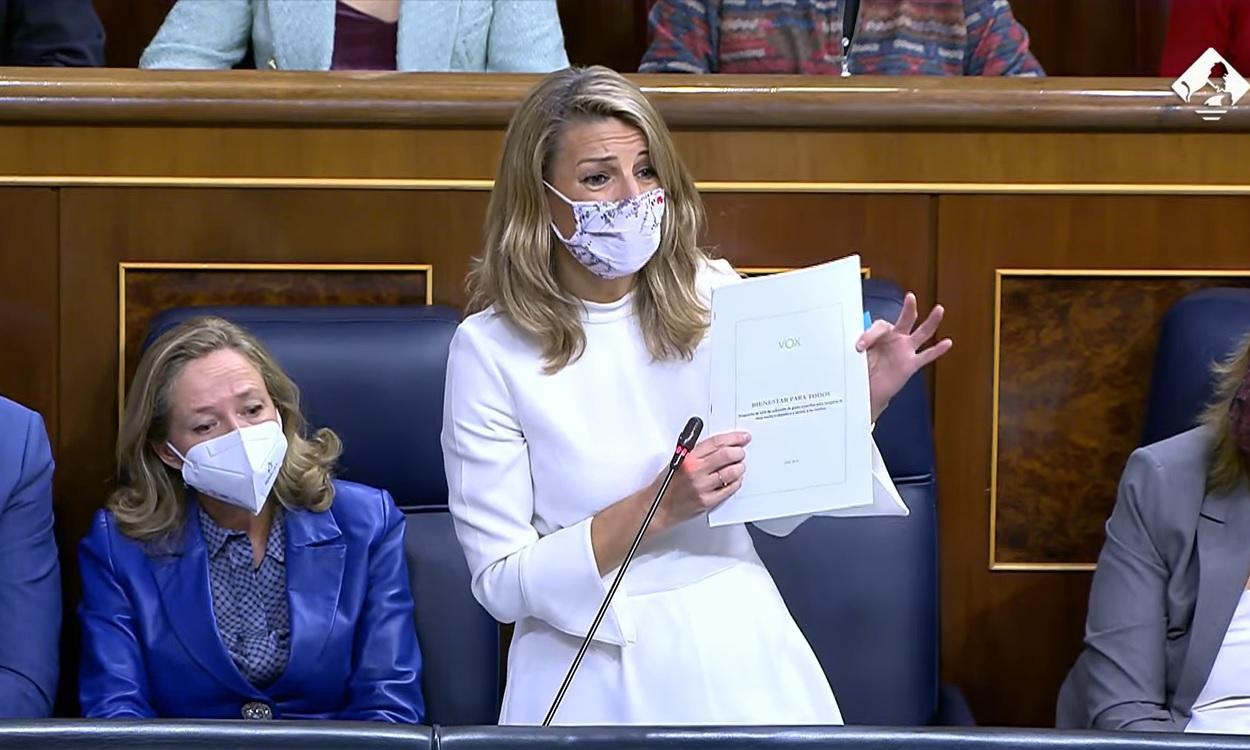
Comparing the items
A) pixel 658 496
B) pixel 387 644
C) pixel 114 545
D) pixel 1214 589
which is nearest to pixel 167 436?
pixel 114 545

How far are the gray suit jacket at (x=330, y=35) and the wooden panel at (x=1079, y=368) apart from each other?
2.57 feet

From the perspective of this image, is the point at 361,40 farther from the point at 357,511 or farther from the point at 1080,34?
the point at 1080,34

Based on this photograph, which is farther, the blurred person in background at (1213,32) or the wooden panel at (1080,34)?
the wooden panel at (1080,34)

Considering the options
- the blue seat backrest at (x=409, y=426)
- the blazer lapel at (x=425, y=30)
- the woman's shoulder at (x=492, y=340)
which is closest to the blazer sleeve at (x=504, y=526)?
the woman's shoulder at (x=492, y=340)

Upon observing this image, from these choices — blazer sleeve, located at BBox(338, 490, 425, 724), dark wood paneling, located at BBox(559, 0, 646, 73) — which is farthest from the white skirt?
dark wood paneling, located at BBox(559, 0, 646, 73)

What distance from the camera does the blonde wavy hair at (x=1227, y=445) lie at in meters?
2.11

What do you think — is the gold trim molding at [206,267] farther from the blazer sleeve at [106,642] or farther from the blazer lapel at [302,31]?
the blazer lapel at [302,31]

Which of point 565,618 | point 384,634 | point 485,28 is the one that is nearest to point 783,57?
point 485,28

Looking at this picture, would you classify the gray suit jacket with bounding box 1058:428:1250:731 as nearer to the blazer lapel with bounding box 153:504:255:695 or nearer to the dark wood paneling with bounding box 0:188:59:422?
the blazer lapel with bounding box 153:504:255:695

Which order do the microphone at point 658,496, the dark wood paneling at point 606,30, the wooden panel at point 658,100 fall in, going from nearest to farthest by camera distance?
the microphone at point 658,496 < the wooden panel at point 658,100 < the dark wood paneling at point 606,30

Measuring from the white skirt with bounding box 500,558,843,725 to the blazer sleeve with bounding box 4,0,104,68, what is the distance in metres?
1.34

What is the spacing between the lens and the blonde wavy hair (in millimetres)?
2109

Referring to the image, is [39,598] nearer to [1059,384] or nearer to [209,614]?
[209,614]

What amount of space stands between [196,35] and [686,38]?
70cm
